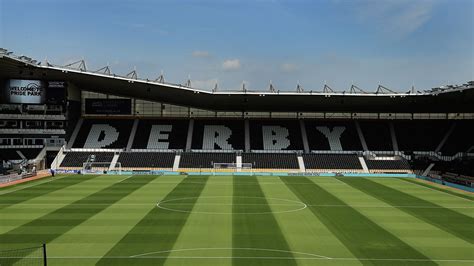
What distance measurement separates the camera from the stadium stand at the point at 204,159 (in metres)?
57.1

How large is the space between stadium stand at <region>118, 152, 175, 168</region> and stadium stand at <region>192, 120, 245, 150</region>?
4.65 m

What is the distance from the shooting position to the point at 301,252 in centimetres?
1914

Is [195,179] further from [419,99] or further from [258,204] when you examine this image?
[419,99]

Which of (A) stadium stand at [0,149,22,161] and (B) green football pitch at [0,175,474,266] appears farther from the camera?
(A) stadium stand at [0,149,22,161]

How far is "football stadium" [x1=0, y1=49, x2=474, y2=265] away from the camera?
20.2 m

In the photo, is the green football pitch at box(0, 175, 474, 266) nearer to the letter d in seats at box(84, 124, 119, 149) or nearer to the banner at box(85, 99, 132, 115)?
the letter d in seats at box(84, 124, 119, 149)

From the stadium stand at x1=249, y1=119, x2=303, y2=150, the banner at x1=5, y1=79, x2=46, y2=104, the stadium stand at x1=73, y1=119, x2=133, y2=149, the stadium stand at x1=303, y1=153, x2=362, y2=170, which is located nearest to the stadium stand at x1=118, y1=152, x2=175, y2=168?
the stadium stand at x1=73, y1=119, x2=133, y2=149

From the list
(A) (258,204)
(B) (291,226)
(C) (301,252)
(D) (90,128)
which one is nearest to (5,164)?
(D) (90,128)

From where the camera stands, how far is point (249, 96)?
2216 inches

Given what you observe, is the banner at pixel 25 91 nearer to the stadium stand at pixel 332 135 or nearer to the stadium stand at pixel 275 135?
the stadium stand at pixel 275 135

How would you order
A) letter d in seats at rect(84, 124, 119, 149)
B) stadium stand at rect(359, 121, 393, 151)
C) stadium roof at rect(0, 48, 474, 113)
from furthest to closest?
stadium stand at rect(359, 121, 393, 151)
letter d in seats at rect(84, 124, 119, 149)
stadium roof at rect(0, 48, 474, 113)

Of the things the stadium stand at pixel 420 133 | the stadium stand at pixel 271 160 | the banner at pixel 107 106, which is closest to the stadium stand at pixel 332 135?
the stadium stand at pixel 271 160

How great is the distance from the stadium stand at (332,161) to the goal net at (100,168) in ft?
76.1

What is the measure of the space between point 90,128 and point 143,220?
4142 cm
